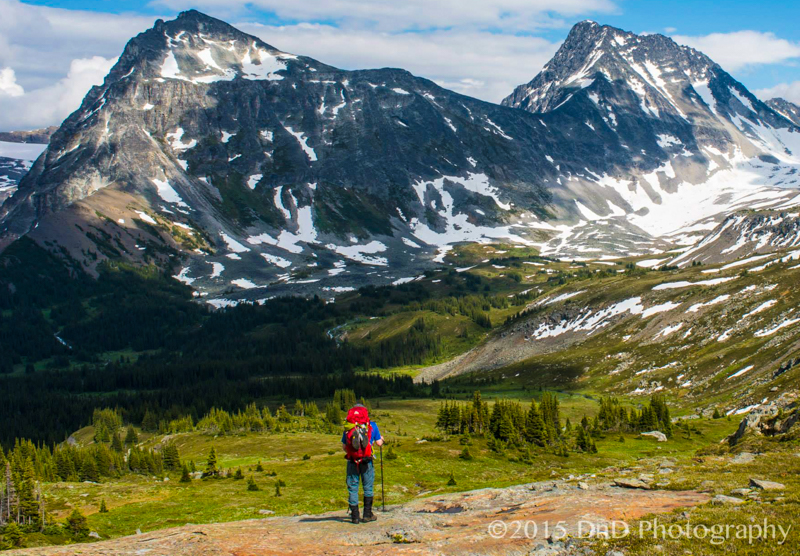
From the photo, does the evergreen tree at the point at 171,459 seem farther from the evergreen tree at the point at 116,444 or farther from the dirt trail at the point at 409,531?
the dirt trail at the point at 409,531

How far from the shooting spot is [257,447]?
8444 cm

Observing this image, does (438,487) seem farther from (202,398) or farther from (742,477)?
(202,398)

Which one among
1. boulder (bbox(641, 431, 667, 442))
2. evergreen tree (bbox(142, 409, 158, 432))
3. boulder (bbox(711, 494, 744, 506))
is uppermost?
boulder (bbox(711, 494, 744, 506))

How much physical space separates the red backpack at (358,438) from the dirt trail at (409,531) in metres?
2.51

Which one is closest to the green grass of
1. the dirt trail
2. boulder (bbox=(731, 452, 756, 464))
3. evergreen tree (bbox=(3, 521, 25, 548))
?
evergreen tree (bbox=(3, 521, 25, 548))

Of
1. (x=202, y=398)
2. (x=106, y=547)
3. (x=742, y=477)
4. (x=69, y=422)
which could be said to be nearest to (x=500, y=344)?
(x=202, y=398)

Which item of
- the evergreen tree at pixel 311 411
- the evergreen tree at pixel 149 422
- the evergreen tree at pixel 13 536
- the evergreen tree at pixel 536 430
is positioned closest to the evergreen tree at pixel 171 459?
the evergreen tree at pixel 536 430

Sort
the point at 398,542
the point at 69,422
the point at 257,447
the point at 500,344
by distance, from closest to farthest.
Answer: the point at 398,542
the point at 257,447
the point at 69,422
the point at 500,344

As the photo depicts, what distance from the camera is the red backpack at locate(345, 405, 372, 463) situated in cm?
2627

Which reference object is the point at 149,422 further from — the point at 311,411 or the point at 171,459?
the point at 171,459

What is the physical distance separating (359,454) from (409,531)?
3491 millimetres

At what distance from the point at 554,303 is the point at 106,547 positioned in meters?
178

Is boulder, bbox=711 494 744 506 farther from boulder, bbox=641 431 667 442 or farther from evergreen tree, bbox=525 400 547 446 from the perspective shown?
boulder, bbox=641 431 667 442

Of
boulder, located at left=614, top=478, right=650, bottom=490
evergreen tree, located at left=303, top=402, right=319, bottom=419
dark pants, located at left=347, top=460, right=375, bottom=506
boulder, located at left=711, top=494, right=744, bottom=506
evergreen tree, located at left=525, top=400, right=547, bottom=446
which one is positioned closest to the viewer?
boulder, located at left=711, top=494, right=744, bottom=506
